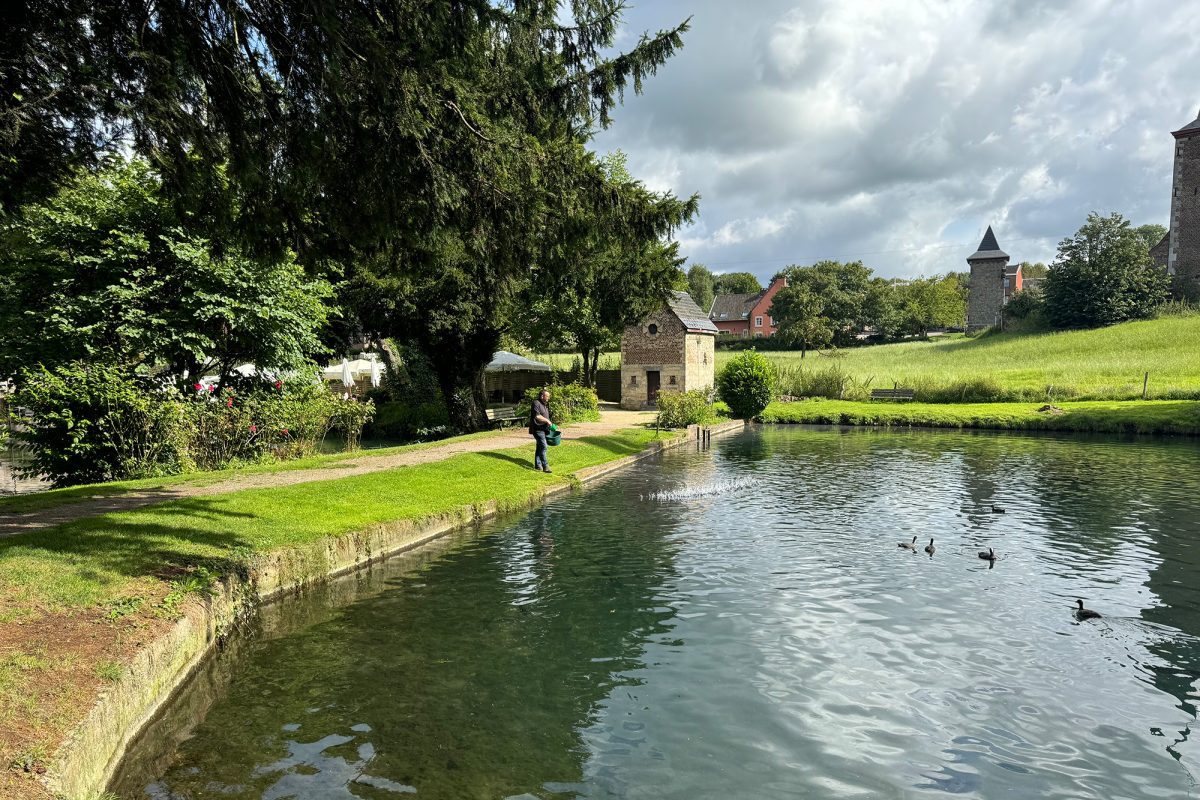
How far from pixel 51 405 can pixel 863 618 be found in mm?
14489

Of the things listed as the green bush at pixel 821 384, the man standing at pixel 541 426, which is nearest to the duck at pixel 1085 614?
the man standing at pixel 541 426

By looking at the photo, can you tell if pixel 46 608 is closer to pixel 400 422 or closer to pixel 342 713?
pixel 342 713

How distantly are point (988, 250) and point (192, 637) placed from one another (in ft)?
321

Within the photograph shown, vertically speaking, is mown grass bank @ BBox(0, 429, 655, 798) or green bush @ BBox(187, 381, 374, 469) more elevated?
green bush @ BBox(187, 381, 374, 469)

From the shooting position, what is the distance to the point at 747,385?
115 ft

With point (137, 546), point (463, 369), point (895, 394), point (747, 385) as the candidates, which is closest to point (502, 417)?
point (463, 369)

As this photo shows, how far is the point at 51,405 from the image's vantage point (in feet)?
43.0

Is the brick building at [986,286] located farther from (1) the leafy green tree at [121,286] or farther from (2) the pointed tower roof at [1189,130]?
(1) the leafy green tree at [121,286]

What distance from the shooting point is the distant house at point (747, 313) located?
307 feet

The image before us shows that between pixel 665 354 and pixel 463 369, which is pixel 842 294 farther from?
pixel 463 369

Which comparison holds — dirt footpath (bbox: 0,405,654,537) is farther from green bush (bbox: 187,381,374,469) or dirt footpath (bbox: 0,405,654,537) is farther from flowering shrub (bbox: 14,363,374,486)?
flowering shrub (bbox: 14,363,374,486)

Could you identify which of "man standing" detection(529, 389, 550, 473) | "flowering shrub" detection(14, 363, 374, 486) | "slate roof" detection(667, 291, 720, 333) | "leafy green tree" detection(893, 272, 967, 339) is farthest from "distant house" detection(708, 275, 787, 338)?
"flowering shrub" detection(14, 363, 374, 486)

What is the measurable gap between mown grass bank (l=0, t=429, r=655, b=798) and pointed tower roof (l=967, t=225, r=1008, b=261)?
87105 mm

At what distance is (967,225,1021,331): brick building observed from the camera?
84500 millimetres
